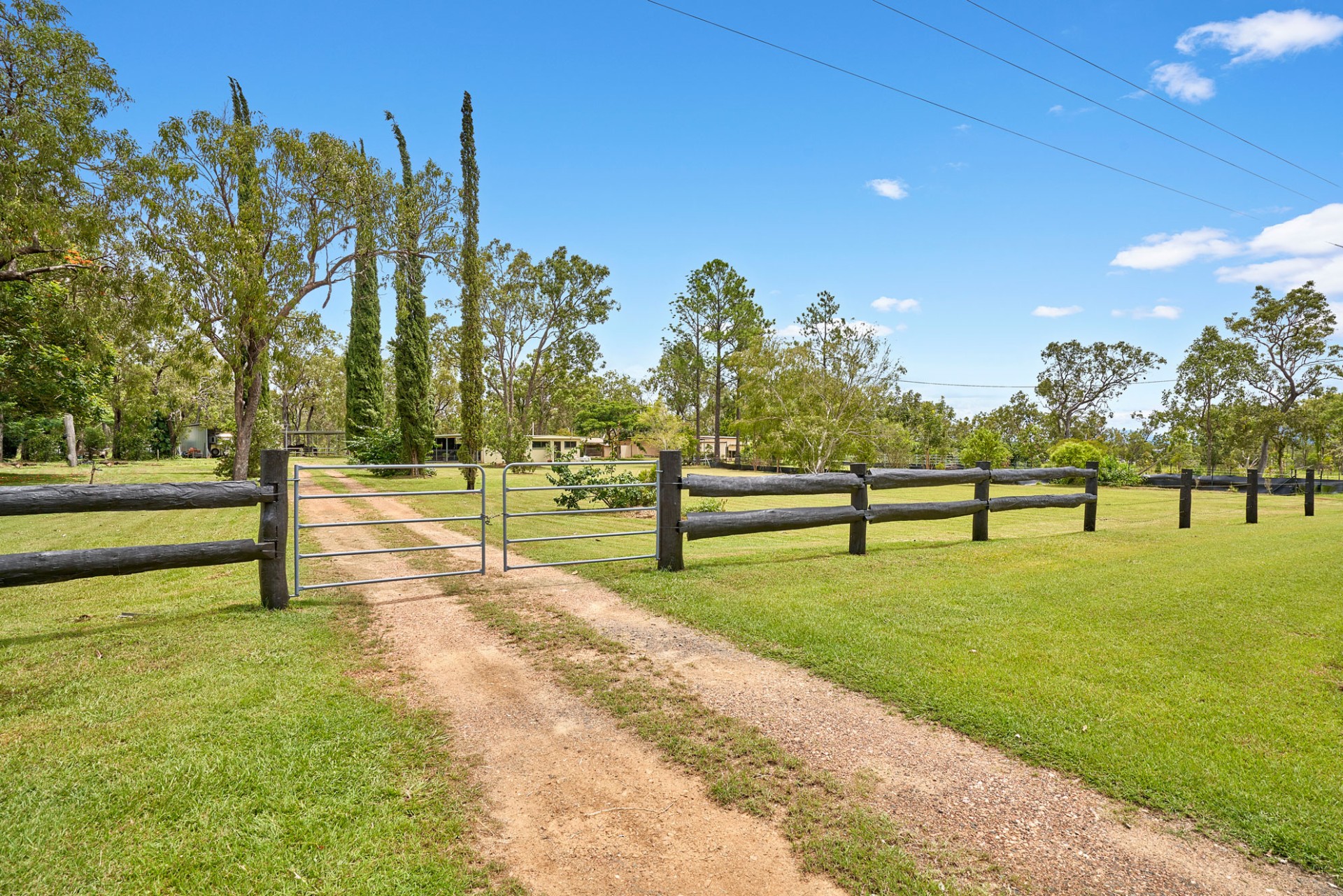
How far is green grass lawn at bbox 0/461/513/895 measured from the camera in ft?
7.02

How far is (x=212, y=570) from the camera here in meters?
7.40

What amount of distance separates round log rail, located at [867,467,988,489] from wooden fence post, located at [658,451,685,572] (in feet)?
8.19

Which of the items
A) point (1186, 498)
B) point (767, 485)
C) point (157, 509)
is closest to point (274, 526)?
point (157, 509)

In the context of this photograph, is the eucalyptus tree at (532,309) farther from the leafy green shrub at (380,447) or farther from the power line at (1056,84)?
the power line at (1056,84)

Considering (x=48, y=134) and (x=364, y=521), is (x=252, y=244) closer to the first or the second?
(x=48, y=134)

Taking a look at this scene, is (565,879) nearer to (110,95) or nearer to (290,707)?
(290,707)

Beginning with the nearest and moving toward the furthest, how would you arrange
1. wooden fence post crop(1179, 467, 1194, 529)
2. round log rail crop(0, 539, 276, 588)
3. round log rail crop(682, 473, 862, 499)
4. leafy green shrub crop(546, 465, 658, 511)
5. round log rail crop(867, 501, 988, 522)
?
1. round log rail crop(0, 539, 276, 588)
2. round log rail crop(682, 473, 862, 499)
3. round log rail crop(867, 501, 988, 522)
4. wooden fence post crop(1179, 467, 1194, 529)
5. leafy green shrub crop(546, 465, 658, 511)

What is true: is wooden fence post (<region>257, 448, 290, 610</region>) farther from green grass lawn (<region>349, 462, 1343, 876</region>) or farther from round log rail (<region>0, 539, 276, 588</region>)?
green grass lawn (<region>349, 462, 1343, 876</region>)

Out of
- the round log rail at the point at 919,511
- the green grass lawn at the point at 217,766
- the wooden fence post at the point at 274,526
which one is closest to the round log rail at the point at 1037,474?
the round log rail at the point at 919,511

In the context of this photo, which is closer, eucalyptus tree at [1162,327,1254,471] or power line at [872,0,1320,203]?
power line at [872,0,1320,203]

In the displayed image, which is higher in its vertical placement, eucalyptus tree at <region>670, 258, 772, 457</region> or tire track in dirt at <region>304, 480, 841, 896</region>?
eucalyptus tree at <region>670, 258, 772, 457</region>

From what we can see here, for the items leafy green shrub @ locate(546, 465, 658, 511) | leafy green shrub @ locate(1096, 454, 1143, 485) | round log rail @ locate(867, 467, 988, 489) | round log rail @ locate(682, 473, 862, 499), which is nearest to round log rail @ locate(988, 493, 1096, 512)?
round log rail @ locate(867, 467, 988, 489)

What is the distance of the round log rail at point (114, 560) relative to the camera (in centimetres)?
417

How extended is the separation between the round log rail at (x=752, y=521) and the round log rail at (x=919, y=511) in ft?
2.51
